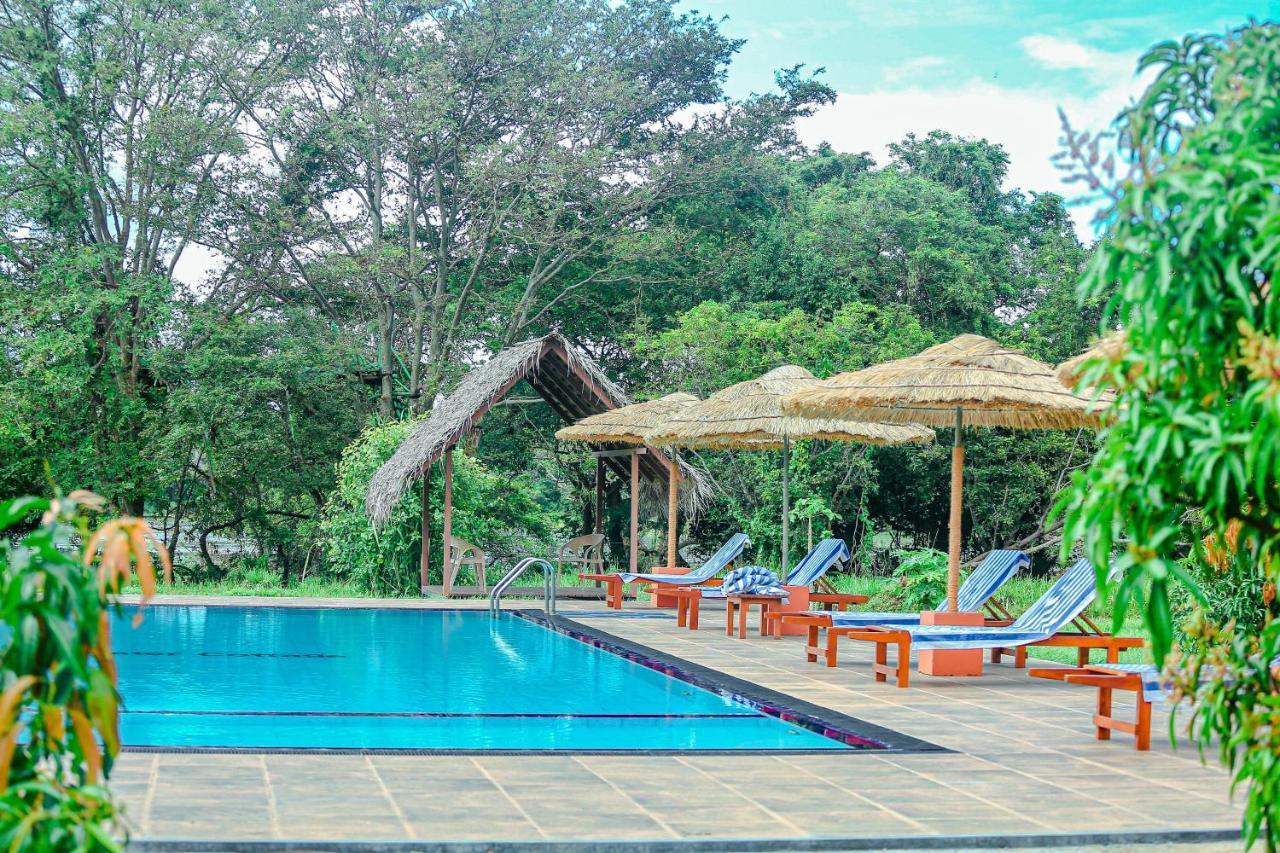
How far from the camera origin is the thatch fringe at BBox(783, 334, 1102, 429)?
29.2 ft

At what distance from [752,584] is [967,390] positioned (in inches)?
126

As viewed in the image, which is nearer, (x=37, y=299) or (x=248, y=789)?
(x=248, y=789)

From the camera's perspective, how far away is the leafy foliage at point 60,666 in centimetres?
243

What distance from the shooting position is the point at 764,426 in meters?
12.8

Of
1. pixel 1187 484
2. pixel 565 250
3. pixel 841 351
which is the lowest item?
pixel 1187 484

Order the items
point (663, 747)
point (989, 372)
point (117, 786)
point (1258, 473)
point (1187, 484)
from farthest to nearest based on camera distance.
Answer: point (989, 372) → point (663, 747) → point (117, 786) → point (1187, 484) → point (1258, 473)

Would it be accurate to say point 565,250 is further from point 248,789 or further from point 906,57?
point 248,789

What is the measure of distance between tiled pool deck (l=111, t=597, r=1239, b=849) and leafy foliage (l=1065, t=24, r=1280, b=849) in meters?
1.65

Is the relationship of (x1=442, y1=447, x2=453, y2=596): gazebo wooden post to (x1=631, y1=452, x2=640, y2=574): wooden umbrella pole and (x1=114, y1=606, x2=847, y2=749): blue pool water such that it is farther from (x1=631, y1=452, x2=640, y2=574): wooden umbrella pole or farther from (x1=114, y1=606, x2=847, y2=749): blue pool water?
(x1=114, y1=606, x2=847, y2=749): blue pool water

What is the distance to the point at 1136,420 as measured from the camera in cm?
285

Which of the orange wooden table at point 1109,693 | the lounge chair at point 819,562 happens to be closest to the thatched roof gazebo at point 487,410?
the lounge chair at point 819,562

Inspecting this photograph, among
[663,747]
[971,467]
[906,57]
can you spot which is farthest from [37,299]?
[906,57]

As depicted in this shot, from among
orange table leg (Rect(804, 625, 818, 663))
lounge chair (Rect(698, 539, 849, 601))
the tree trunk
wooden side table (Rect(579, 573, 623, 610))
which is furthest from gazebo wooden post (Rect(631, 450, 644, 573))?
orange table leg (Rect(804, 625, 818, 663))

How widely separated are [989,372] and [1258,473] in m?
6.69
